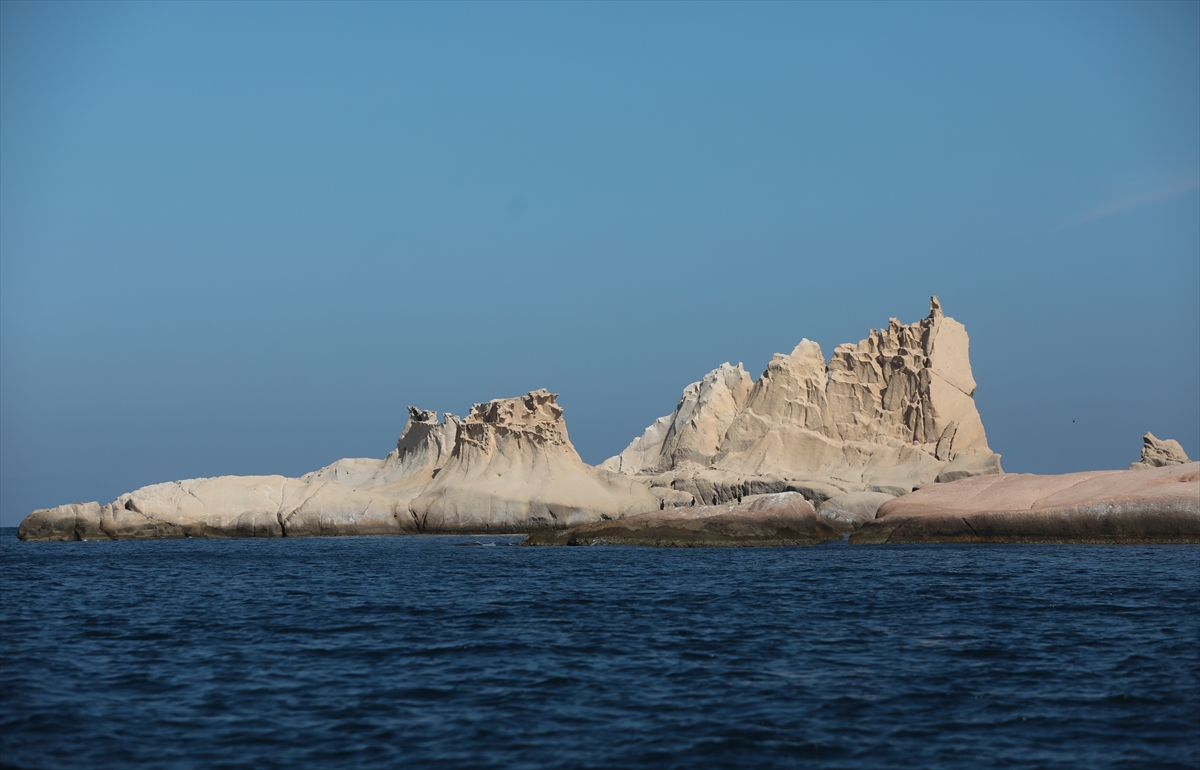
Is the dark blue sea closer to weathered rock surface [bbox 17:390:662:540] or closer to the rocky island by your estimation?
the rocky island

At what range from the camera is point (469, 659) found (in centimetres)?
2052

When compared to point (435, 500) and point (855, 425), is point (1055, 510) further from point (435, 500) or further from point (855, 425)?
point (855, 425)

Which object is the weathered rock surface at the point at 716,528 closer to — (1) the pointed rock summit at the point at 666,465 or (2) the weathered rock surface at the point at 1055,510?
(2) the weathered rock surface at the point at 1055,510

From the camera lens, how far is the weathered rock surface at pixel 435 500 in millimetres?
75188

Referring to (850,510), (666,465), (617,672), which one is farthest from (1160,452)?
(617,672)

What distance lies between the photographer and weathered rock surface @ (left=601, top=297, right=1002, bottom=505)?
284 ft

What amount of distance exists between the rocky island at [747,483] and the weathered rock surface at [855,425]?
17 cm

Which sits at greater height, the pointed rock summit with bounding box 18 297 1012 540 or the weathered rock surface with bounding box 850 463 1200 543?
the pointed rock summit with bounding box 18 297 1012 540

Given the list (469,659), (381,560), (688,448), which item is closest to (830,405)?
(688,448)

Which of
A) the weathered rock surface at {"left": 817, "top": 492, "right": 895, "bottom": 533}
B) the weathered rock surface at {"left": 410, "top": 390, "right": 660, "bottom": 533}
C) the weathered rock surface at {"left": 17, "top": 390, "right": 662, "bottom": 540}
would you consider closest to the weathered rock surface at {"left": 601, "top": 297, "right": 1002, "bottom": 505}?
the weathered rock surface at {"left": 410, "top": 390, "right": 660, "bottom": 533}

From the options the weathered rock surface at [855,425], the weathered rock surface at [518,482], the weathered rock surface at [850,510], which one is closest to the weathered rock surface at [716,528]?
the weathered rock surface at [850,510]

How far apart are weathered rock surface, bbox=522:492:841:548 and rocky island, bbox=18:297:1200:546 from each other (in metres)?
0.10

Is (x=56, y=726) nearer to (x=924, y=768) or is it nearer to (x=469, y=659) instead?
(x=469, y=659)

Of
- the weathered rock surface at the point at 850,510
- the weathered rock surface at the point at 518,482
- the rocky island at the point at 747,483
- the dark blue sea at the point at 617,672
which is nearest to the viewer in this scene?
the dark blue sea at the point at 617,672
